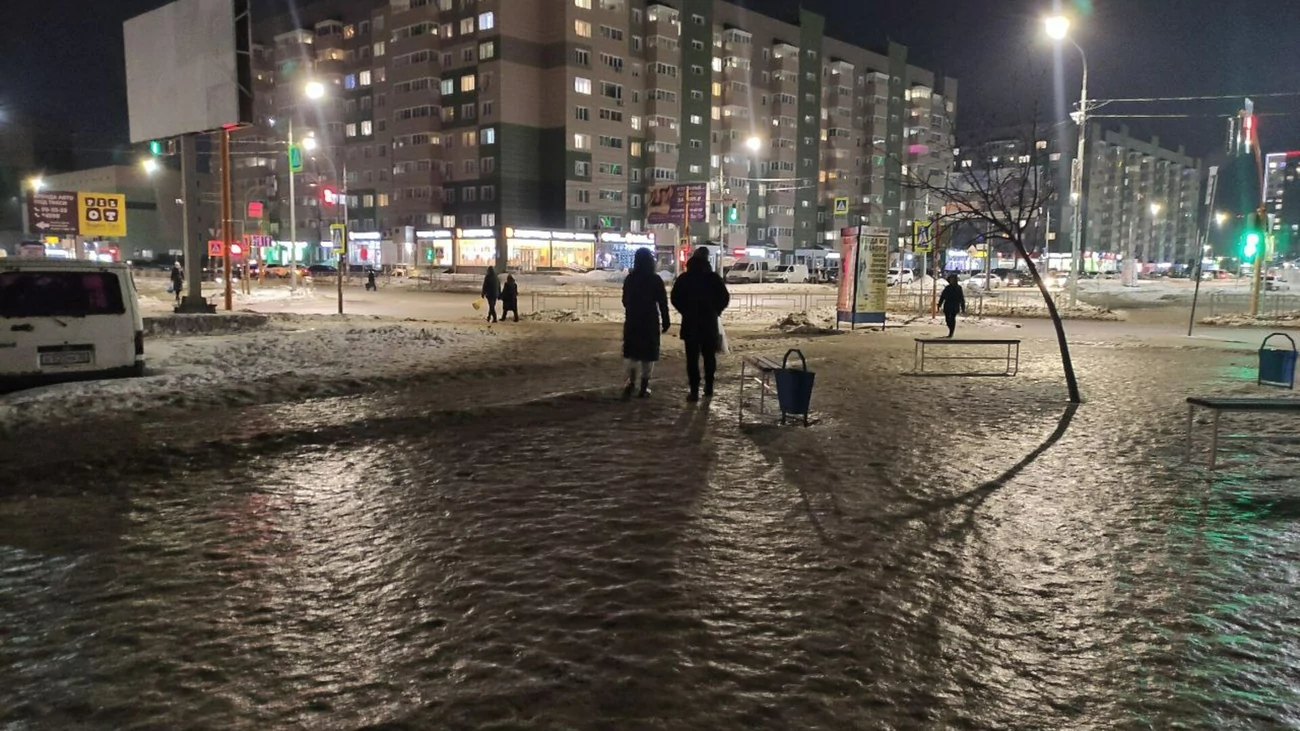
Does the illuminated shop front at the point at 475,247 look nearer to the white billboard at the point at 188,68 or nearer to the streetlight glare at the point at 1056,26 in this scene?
the white billboard at the point at 188,68

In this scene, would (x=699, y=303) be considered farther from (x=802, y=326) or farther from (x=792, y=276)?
(x=792, y=276)

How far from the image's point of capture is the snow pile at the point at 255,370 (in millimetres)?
9617

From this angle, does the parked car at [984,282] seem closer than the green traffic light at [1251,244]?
No

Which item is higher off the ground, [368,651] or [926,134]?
[926,134]

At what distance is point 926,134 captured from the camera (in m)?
116

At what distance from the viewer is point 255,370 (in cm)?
1253

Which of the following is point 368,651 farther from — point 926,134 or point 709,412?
point 926,134

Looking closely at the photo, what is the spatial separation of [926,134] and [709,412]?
117 metres

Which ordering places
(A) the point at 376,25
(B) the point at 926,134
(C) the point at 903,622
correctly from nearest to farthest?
(C) the point at 903,622 < (A) the point at 376,25 < (B) the point at 926,134

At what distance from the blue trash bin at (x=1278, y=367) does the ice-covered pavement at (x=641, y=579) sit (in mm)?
5056

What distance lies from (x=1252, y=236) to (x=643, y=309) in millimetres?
22208

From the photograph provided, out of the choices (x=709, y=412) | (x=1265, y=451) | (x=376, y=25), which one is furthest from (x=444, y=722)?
(x=376, y=25)

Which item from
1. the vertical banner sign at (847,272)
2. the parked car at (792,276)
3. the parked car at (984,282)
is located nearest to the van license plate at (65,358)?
the vertical banner sign at (847,272)

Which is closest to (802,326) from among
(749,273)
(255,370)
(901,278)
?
(255,370)
